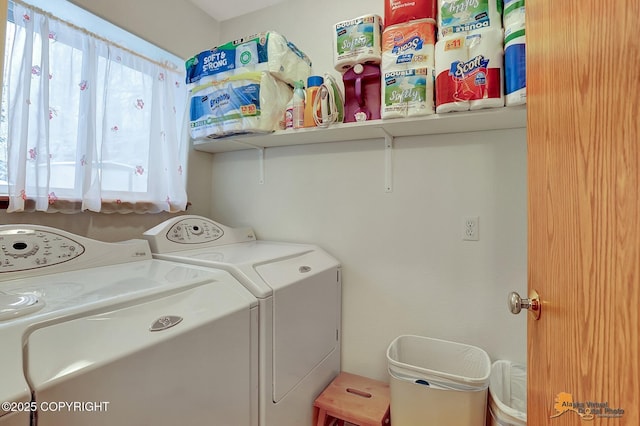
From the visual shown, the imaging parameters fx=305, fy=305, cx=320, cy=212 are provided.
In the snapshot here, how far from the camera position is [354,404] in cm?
143

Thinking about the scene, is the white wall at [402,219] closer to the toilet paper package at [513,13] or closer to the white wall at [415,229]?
the white wall at [415,229]

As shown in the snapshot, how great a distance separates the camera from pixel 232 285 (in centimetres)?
109

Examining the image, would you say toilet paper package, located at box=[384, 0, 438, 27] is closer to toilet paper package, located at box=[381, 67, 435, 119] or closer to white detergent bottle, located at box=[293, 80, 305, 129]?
toilet paper package, located at box=[381, 67, 435, 119]

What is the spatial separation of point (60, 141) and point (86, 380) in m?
1.27

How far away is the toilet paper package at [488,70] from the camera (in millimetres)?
1169

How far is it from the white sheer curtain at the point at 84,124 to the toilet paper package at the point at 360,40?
3.57 feet

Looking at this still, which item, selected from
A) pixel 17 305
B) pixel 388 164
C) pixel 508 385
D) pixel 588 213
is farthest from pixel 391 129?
pixel 17 305

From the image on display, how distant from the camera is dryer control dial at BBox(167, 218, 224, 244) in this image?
5.19 ft

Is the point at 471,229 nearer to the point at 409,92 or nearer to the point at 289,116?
the point at 409,92

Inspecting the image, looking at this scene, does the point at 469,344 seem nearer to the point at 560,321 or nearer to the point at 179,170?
the point at 560,321

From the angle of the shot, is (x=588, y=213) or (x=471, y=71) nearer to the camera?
(x=588, y=213)

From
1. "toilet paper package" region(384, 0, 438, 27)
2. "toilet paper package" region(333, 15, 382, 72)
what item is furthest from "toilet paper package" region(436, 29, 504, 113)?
"toilet paper package" region(333, 15, 382, 72)

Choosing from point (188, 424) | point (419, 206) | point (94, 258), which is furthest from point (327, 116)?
point (188, 424)

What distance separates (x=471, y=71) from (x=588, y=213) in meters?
0.93
